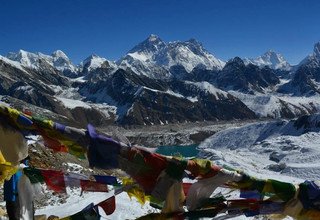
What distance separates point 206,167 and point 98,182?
4.57 feet

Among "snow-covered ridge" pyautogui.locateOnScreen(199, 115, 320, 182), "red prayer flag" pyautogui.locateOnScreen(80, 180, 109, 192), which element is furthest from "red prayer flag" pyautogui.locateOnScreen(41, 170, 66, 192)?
"snow-covered ridge" pyautogui.locateOnScreen(199, 115, 320, 182)

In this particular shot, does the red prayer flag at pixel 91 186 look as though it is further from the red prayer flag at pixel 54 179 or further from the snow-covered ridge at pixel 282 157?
the snow-covered ridge at pixel 282 157

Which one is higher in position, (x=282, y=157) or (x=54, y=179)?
(x=282, y=157)

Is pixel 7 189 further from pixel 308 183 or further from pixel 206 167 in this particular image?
pixel 308 183

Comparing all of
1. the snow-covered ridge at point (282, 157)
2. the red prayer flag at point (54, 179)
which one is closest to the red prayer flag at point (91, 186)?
the red prayer flag at point (54, 179)

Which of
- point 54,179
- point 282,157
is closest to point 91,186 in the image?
point 54,179

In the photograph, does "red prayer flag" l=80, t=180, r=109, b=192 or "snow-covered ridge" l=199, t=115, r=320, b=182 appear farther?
"snow-covered ridge" l=199, t=115, r=320, b=182

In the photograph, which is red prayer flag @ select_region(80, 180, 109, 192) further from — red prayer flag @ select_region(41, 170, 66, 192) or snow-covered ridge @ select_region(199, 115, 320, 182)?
snow-covered ridge @ select_region(199, 115, 320, 182)

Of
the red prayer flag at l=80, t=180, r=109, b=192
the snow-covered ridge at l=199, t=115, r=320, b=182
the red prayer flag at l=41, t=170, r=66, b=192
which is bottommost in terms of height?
the red prayer flag at l=80, t=180, r=109, b=192

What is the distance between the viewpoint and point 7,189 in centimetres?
576

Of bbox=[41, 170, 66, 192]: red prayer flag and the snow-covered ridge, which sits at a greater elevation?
the snow-covered ridge

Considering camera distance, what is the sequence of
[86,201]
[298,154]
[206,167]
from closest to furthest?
[206,167], [86,201], [298,154]

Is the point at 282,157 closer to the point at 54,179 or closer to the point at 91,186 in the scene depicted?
the point at 91,186

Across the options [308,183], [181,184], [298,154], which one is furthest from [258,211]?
[298,154]
